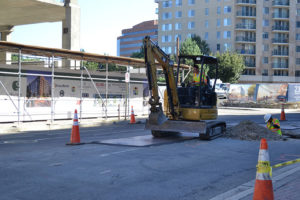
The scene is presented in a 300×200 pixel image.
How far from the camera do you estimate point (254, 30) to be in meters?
82.5

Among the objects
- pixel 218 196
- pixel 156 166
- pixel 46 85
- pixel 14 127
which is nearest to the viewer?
pixel 218 196

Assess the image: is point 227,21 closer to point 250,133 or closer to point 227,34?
point 227,34

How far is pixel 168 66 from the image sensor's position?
43.6 ft

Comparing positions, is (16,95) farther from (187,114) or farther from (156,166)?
(156,166)

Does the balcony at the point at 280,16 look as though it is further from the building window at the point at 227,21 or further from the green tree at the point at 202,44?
the green tree at the point at 202,44

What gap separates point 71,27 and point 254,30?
6284 centimetres

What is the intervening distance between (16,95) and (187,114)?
37.1 ft

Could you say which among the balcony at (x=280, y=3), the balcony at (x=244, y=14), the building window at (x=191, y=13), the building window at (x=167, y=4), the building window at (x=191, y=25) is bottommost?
the building window at (x=191, y=25)

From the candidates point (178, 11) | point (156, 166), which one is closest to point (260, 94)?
point (156, 166)

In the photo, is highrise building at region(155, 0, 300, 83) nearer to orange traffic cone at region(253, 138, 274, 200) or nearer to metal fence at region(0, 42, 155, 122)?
metal fence at region(0, 42, 155, 122)

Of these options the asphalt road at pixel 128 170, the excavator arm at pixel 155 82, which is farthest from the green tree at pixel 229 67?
the asphalt road at pixel 128 170

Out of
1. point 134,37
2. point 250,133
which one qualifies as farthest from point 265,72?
point 134,37

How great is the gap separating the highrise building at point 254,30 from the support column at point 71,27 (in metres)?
57.0

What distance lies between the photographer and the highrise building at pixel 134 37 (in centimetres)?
16938
